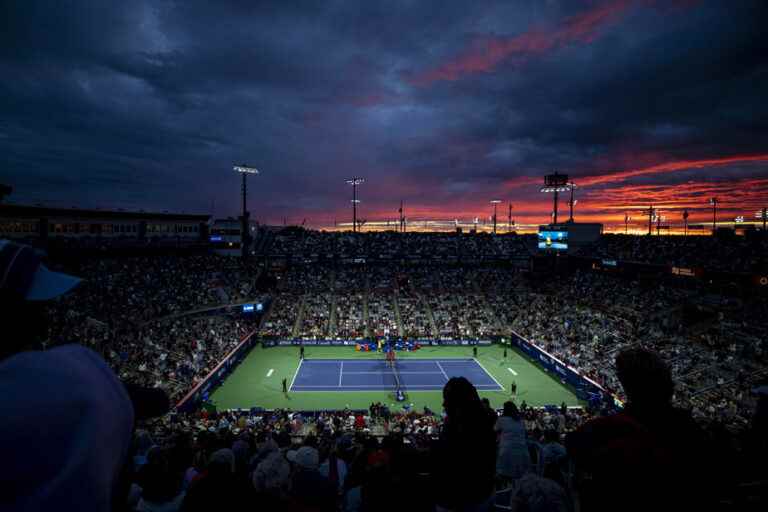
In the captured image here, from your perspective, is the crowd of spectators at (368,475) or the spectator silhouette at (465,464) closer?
the crowd of spectators at (368,475)

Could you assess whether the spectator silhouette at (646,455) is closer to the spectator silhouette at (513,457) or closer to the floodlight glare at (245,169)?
the spectator silhouette at (513,457)

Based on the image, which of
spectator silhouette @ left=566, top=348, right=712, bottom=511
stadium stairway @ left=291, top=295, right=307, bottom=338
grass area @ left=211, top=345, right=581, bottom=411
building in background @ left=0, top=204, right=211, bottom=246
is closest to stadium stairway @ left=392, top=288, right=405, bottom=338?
grass area @ left=211, top=345, right=581, bottom=411

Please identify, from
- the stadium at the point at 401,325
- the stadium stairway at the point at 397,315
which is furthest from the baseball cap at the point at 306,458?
the stadium stairway at the point at 397,315

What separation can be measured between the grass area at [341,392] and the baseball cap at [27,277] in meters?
23.9

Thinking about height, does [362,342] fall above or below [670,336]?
below

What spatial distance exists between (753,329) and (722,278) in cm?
784

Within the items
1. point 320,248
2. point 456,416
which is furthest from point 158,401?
point 320,248

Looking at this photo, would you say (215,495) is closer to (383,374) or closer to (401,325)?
(383,374)

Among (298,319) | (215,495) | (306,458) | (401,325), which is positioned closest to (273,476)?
(215,495)

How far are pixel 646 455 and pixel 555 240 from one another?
58160 millimetres

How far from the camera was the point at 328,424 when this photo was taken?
19.4 metres

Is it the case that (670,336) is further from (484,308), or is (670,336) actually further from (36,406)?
(36,406)

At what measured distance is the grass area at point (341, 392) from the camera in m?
24.4

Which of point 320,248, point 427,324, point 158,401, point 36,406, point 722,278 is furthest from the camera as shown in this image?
point 320,248
